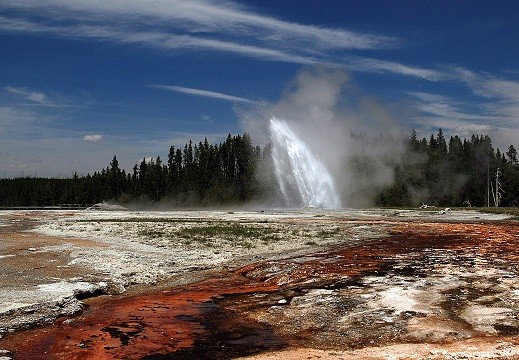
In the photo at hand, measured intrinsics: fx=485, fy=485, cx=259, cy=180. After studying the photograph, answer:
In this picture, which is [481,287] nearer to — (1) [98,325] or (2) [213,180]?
(1) [98,325]

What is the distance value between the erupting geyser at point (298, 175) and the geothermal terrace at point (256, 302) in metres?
53.3

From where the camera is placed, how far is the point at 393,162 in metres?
106

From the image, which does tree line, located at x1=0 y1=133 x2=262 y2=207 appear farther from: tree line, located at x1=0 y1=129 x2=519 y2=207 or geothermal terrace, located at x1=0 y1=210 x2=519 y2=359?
geothermal terrace, located at x1=0 y1=210 x2=519 y2=359

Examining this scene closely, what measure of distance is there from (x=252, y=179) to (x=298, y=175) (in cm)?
3250

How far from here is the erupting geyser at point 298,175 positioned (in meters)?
74.4

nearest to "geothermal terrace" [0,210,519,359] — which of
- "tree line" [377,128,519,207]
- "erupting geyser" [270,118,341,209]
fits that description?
"erupting geyser" [270,118,341,209]

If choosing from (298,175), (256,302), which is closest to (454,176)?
(298,175)

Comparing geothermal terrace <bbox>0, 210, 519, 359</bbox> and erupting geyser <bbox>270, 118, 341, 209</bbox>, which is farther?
erupting geyser <bbox>270, 118, 341, 209</bbox>

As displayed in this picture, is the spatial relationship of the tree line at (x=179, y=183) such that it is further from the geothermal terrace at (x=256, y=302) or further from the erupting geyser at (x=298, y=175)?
the geothermal terrace at (x=256, y=302)

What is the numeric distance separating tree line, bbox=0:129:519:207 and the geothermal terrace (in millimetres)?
69832

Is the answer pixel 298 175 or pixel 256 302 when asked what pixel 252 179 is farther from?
pixel 256 302

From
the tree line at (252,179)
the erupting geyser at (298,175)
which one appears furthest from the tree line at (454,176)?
the erupting geyser at (298,175)

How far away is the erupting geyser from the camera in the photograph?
244 feet

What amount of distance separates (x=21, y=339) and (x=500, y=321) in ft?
29.8
